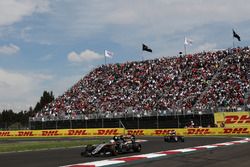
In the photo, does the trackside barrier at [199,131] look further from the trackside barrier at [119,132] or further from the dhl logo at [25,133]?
the dhl logo at [25,133]

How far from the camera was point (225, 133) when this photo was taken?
4150 cm

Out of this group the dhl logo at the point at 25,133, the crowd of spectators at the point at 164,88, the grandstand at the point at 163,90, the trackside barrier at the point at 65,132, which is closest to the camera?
the grandstand at the point at 163,90

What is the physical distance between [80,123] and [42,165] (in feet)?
127

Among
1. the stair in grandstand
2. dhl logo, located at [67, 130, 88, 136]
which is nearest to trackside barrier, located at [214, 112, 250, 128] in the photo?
the stair in grandstand

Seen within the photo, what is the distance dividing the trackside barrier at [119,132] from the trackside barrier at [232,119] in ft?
1.52

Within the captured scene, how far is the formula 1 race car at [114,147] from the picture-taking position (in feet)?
59.7

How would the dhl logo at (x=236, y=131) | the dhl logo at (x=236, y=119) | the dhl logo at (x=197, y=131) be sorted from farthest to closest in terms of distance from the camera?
the dhl logo at (x=197, y=131), the dhl logo at (x=236, y=119), the dhl logo at (x=236, y=131)

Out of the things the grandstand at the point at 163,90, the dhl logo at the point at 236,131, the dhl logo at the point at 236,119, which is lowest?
the dhl logo at the point at 236,131

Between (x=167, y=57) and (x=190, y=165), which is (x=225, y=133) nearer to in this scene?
(x=167, y=57)

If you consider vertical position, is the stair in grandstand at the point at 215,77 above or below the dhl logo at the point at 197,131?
above

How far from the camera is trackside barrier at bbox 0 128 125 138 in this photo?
1893 inches

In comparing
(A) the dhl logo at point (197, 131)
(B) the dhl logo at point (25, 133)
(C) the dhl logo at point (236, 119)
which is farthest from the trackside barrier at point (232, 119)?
(B) the dhl logo at point (25, 133)

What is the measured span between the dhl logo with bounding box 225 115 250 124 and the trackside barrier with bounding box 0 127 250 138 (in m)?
0.66

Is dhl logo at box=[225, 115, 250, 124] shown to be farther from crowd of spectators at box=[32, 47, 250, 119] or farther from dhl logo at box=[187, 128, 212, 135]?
dhl logo at box=[187, 128, 212, 135]
